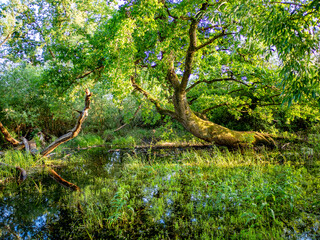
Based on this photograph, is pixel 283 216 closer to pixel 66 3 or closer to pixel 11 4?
pixel 66 3

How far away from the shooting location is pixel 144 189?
5.09m

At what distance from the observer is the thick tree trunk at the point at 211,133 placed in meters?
8.45

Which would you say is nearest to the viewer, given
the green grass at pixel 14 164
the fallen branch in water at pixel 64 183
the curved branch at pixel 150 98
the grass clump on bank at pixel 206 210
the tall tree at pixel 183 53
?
the grass clump on bank at pixel 206 210

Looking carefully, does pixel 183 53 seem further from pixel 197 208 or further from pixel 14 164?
pixel 14 164

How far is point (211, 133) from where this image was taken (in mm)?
8516

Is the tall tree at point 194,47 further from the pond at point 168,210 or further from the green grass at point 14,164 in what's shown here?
the green grass at point 14,164

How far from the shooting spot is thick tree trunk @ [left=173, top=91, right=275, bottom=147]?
845 centimetres

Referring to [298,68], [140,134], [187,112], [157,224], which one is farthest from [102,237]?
[140,134]

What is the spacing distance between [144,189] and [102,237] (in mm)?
2035

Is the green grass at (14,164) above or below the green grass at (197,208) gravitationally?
below

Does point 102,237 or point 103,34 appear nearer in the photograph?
point 102,237

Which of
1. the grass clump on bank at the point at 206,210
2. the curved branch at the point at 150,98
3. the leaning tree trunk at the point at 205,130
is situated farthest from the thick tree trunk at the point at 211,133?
the grass clump on bank at the point at 206,210

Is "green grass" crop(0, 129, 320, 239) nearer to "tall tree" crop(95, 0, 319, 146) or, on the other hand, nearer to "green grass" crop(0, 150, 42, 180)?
"tall tree" crop(95, 0, 319, 146)

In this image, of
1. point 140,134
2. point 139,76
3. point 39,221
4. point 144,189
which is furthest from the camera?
point 140,134
